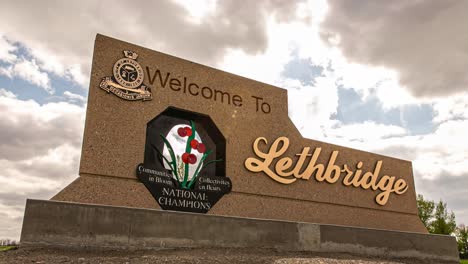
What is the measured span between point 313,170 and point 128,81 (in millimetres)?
6879

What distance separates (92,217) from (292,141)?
7.38 metres

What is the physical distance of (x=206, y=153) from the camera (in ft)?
41.3

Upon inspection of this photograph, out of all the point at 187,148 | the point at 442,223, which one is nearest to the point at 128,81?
the point at 187,148

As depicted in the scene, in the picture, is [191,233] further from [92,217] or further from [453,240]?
[453,240]

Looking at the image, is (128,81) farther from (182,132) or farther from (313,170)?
(313,170)

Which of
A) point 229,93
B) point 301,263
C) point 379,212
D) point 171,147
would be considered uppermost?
point 229,93

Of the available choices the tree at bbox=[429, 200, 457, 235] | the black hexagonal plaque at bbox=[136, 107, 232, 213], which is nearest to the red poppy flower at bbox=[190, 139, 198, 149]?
the black hexagonal plaque at bbox=[136, 107, 232, 213]

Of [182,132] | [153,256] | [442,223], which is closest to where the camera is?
[153,256]

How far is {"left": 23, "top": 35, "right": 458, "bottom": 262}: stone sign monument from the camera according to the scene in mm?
10844

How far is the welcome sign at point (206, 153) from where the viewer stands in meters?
10.9

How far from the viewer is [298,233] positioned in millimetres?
12172

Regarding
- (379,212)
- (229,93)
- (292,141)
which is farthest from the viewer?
(379,212)

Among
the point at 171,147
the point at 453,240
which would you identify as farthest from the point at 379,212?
the point at 171,147

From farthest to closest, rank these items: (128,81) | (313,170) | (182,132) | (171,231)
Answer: (313,170) → (182,132) → (128,81) → (171,231)
